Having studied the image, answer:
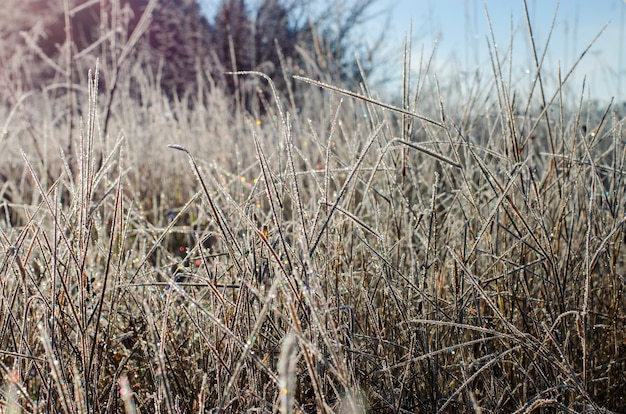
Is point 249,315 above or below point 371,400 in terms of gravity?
above

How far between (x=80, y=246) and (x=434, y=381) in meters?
0.50

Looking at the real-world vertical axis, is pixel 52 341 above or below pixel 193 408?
above

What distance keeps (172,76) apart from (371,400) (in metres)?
11.9

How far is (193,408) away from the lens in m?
0.93

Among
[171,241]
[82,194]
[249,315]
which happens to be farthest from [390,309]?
[171,241]

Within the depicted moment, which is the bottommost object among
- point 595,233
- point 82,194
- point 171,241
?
point 171,241

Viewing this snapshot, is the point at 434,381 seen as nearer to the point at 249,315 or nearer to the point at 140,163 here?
the point at 249,315

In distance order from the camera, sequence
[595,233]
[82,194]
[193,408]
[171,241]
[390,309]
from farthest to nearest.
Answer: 1. [171,241]
2. [595,233]
3. [390,309]
4. [193,408]
5. [82,194]

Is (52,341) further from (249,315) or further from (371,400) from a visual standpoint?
(371,400)

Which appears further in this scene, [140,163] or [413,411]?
[140,163]

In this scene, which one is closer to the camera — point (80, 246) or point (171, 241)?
point (80, 246)

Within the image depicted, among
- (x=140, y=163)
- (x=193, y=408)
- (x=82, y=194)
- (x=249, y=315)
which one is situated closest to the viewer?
(x=82, y=194)

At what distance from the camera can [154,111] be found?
3336 mm

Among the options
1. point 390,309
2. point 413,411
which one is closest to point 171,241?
point 390,309
